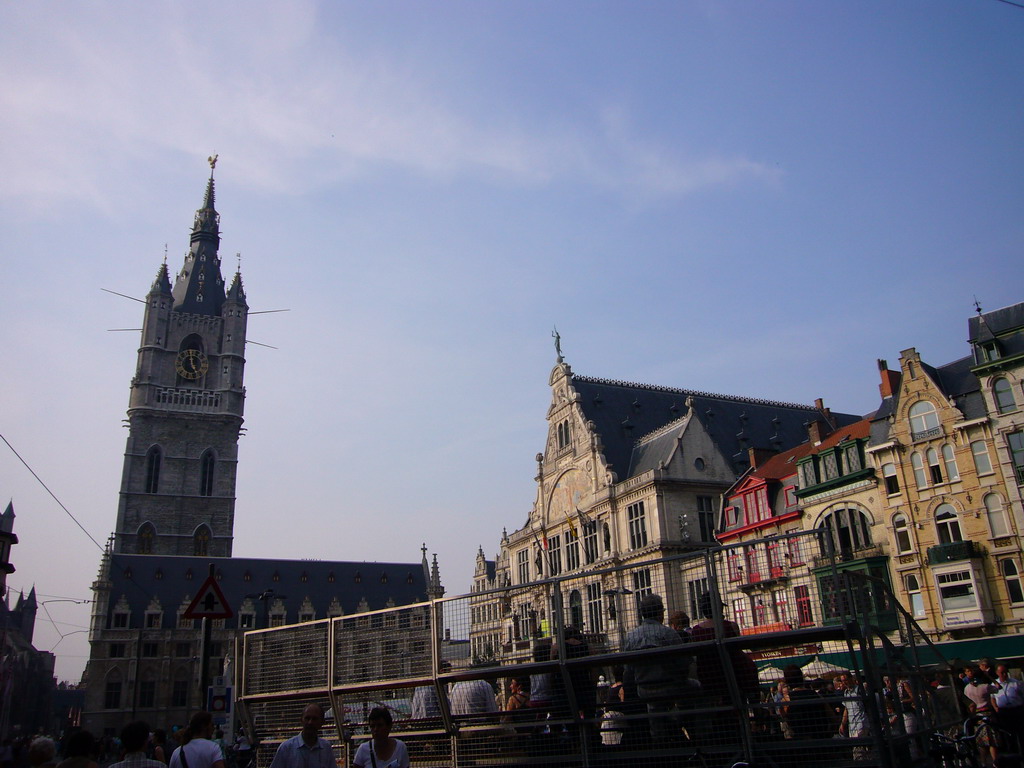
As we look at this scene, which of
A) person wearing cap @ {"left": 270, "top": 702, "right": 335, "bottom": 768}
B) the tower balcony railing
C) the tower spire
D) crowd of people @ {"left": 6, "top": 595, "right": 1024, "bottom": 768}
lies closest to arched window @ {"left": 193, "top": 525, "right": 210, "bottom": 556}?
the tower balcony railing

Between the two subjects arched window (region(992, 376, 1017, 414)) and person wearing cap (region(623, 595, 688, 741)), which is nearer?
person wearing cap (region(623, 595, 688, 741))

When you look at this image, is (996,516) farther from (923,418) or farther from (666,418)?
(666,418)

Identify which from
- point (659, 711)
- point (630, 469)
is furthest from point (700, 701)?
point (630, 469)

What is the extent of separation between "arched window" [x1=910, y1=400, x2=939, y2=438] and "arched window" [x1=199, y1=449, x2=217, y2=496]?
239ft

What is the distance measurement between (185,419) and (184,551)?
14563mm

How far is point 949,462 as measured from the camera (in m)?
29.1

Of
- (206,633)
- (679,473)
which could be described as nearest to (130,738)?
(206,633)

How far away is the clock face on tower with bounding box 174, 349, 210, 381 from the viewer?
298ft

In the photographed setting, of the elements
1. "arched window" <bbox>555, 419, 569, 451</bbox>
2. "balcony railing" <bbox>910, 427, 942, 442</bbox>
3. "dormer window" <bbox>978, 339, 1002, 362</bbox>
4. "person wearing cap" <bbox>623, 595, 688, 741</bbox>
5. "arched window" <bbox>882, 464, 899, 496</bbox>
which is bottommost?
"person wearing cap" <bbox>623, 595, 688, 741</bbox>

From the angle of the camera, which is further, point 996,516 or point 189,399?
point 189,399

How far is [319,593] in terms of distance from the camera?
8312cm

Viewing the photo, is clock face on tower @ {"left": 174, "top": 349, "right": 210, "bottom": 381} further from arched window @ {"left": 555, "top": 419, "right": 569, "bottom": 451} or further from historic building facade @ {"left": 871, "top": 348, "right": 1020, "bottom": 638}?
historic building facade @ {"left": 871, "top": 348, "right": 1020, "bottom": 638}

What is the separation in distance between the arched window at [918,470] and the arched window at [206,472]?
73.0m

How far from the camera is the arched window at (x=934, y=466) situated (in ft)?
95.9
